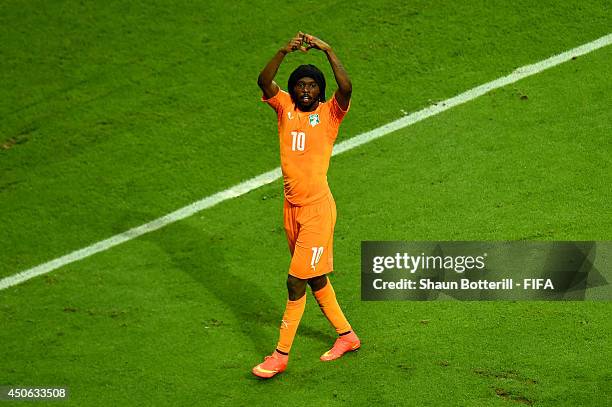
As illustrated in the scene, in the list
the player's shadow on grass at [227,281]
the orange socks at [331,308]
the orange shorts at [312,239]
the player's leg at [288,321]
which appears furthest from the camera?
the player's shadow on grass at [227,281]

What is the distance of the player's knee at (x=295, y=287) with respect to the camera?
7.57 metres

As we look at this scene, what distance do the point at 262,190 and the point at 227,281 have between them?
1.24 m

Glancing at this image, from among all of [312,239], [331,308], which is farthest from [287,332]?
[312,239]

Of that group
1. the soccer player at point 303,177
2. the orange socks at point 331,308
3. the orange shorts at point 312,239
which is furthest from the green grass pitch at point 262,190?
the orange shorts at point 312,239

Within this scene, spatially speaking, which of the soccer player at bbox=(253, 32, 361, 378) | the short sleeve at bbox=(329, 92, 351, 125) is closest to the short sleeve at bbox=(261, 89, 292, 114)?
the soccer player at bbox=(253, 32, 361, 378)

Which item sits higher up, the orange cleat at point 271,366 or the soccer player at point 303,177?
the soccer player at point 303,177

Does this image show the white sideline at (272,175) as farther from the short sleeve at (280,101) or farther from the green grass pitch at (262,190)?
the short sleeve at (280,101)

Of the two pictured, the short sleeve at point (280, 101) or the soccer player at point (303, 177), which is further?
the short sleeve at point (280, 101)

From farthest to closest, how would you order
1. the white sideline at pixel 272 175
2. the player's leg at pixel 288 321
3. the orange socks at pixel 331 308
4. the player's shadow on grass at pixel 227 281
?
the white sideline at pixel 272 175
the player's shadow on grass at pixel 227 281
the orange socks at pixel 331 308
the player's leg at pixel 288 321

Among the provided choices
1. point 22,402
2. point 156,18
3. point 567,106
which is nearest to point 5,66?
point 156,18

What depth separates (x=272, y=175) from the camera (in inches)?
392

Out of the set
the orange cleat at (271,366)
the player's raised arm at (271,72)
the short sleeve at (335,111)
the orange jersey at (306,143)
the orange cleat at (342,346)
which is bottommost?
the orange cleat at (271,366)

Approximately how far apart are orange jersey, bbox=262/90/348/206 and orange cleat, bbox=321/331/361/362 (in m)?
1.03

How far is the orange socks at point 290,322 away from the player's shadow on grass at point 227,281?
0.37m
